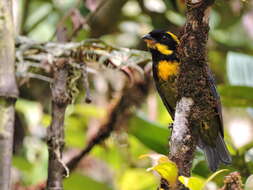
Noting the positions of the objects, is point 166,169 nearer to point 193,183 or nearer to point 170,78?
point 193,183

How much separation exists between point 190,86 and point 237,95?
1.12 m

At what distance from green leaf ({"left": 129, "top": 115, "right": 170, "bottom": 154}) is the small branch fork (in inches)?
39.6

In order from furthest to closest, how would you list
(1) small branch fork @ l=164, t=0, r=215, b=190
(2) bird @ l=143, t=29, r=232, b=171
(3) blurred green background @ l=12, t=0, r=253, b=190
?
(2) bird @ l=143, t=29, r=232, b=171 → (3) blurred green background @ l=12, t=0, r=253, b=190 → (1) small branch fork @ l=164, t=0, r=215, b=190

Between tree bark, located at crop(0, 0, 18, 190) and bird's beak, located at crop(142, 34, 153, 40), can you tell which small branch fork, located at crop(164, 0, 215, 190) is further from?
bird's beak, located at crop(142, 34, 153, 40)

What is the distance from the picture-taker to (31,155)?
175 inches

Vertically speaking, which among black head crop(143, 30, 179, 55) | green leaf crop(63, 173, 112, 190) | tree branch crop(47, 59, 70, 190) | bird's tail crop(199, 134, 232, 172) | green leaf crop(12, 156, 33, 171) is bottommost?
green leaf crop(12, 156, 33, 171)

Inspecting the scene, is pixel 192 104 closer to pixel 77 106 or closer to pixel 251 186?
pixel 251 186

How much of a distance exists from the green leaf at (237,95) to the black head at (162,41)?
1.65 ft

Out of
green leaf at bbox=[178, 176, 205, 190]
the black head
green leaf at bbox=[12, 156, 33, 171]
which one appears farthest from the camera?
green leaf at bbox=[12, 156, 33, 171]

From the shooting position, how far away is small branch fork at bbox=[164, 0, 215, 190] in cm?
199

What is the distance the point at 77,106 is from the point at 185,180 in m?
2.72

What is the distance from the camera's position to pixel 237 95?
3246 mm

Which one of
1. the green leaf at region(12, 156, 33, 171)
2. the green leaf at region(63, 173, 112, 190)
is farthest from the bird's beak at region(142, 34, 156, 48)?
the green leaf at region(12, 156, 33, 171)

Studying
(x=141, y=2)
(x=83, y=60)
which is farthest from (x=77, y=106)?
(x=83, y=60)
